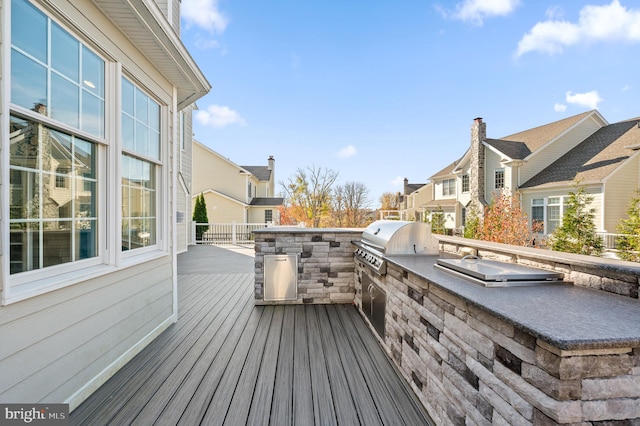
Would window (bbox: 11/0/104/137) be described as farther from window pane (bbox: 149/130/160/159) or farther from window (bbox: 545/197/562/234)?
window (bbox: 545/197/562/234)

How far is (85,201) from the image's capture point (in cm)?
224

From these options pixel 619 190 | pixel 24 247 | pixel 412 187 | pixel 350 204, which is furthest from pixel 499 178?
pixel 412 187

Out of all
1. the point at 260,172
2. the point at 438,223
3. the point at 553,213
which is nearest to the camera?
the point at 553,213

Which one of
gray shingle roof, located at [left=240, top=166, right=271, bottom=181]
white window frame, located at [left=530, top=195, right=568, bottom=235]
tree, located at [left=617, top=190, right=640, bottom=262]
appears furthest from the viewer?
gray shingle roof, located at [left=240, top=166, right=271, bottom=181]

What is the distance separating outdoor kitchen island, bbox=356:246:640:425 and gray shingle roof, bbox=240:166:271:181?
2007 centimetres

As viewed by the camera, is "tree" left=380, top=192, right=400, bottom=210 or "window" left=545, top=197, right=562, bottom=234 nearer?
"window" left=545, top=197, right=562, bottom=234

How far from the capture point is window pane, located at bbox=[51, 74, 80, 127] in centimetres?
190

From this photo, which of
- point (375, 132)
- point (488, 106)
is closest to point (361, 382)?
point (488, 106)

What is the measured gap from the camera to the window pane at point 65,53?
1.90 meters

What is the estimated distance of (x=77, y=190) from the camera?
2.16 m

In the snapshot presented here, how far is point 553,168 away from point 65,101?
16.3m

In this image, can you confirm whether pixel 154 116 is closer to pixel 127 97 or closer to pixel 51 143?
pixel 127 97

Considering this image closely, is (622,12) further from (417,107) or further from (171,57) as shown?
A: (171,57)

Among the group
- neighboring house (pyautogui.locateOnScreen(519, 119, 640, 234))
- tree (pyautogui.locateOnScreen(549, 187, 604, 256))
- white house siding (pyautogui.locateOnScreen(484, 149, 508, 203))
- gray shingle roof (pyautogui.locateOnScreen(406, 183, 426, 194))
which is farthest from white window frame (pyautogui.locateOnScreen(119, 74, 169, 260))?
gray shingle roof (pyautogui.locateOnScreen(406, 183, 426, 194))
